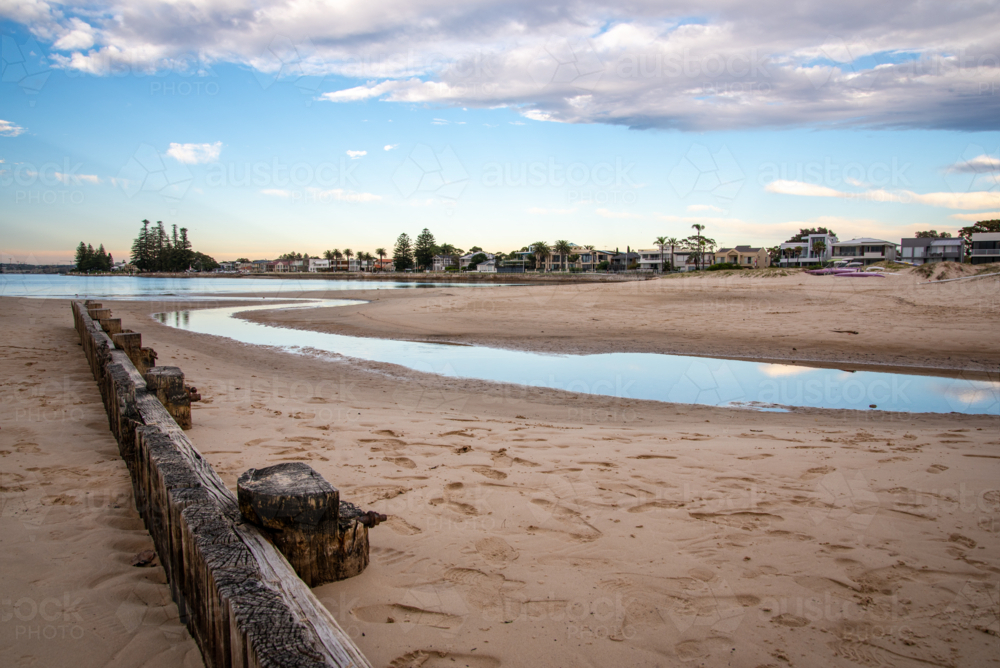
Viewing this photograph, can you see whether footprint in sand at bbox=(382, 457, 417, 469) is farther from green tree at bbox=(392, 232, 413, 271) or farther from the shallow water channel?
green tree at bbox=(392, 232, 413, 271)

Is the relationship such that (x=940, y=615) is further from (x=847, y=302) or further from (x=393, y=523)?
(x=847, y=302)

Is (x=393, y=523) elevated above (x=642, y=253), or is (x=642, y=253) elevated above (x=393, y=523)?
(x=642, y=253)

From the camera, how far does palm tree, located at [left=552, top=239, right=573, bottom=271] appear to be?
145125mm

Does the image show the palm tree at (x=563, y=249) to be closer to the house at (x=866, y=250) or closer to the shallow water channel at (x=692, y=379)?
the house at (x=866, y=250)

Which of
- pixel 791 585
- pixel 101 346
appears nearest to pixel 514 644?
pixel 791 585

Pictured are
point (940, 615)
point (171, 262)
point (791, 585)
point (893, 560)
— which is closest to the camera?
point (940, 615)

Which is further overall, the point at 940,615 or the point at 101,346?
the point at 101,346

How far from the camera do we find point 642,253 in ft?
492

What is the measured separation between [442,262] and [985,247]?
137555 millimetres

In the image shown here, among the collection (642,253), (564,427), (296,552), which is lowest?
(564,427)

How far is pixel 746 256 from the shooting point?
135 metres

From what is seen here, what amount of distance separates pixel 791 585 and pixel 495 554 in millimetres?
1658

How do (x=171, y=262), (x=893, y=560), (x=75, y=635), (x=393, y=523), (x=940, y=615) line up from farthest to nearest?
(x=171, y=262) < (x=393, y=523) < (x=893, y=560) < (x=940, y=615) < (x=75, y=635)

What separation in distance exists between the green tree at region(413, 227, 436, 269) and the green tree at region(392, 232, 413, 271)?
228 cm
